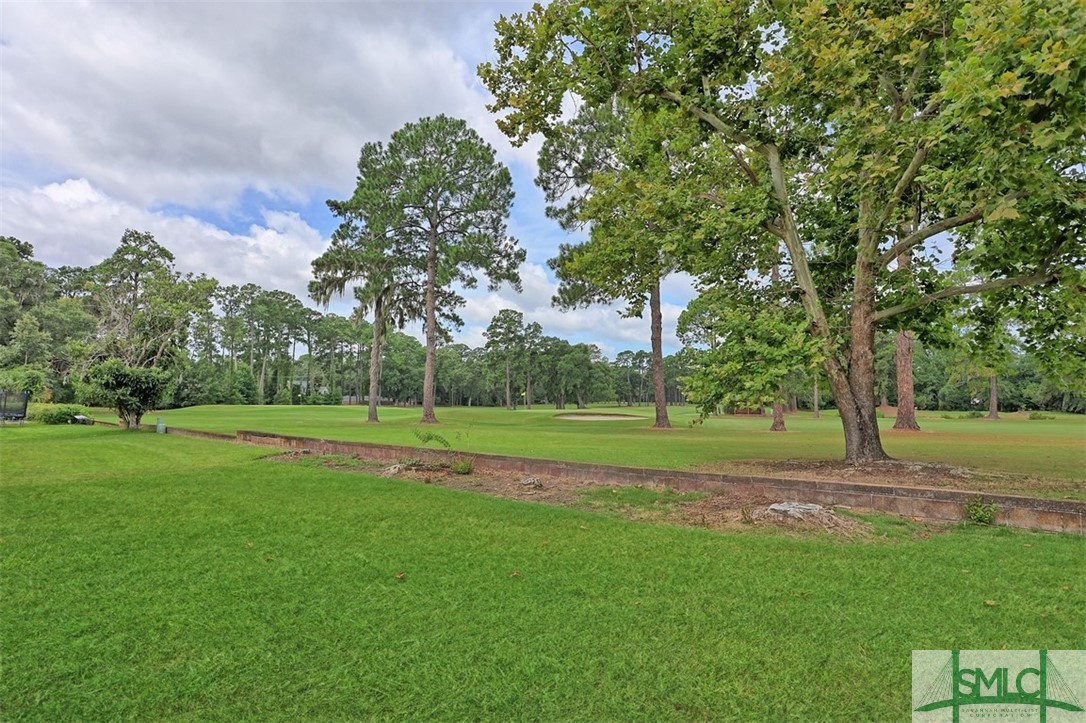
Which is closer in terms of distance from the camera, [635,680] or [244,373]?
[635,680]

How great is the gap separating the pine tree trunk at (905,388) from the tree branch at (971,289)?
1510 cm

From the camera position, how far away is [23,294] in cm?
4203

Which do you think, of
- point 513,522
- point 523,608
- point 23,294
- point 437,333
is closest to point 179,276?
point 437,333

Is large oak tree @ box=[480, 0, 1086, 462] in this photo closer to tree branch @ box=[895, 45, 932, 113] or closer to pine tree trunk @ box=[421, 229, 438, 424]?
tree branch @ box=[895, 45, 932, 113]

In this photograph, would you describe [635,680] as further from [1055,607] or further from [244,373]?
[244,373]

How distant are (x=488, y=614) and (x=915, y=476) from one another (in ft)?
25.0

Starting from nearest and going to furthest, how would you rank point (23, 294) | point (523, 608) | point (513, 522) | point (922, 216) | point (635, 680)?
point (635, 680) < point (523, 608) < point (513, 522) < point (922, 216) < point (23, 294)

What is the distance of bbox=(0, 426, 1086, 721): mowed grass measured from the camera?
7.22ft

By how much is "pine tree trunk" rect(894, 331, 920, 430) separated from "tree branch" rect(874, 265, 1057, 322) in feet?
49.6

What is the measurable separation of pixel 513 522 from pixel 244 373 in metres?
59.1

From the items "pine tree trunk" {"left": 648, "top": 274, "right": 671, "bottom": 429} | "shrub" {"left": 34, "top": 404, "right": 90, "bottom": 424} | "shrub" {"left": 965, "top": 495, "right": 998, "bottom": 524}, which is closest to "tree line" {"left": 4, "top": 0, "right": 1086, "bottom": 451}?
"shrub" {"left": 965, "top": 495, "right": 998, "bottom": 524}

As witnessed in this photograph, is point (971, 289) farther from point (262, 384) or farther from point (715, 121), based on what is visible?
point (262, 384)

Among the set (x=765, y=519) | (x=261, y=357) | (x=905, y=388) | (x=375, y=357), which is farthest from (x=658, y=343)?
(x=261, y=357)

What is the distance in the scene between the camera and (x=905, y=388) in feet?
71.1
